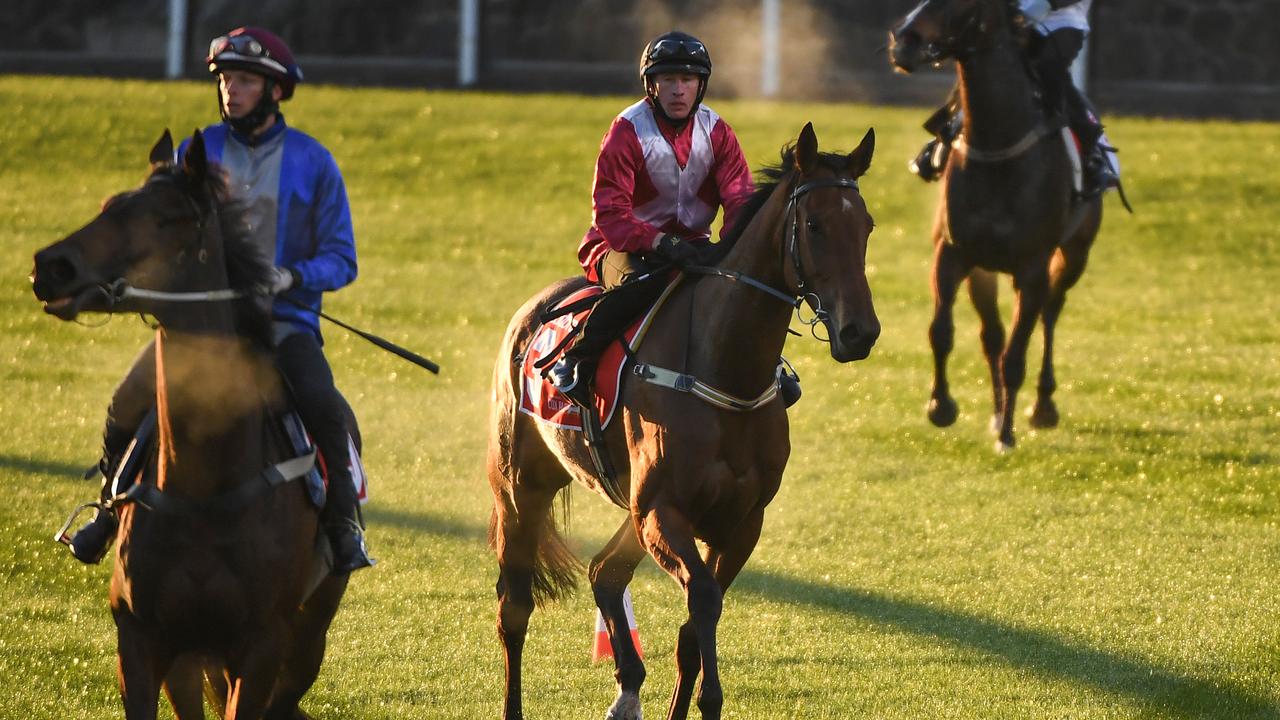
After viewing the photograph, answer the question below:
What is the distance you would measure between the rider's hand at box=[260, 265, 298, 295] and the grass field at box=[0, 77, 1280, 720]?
2.03m

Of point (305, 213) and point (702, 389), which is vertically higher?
point (305, 213)

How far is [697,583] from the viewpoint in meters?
5.92

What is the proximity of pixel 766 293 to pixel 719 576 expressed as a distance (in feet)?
3.47

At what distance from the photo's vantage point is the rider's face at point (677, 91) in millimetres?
6641

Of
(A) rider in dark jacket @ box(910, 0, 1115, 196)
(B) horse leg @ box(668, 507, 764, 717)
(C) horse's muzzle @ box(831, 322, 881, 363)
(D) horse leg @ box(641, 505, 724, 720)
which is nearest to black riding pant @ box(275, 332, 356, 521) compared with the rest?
(D) horse leg @ box(641, 505, 724, 720)

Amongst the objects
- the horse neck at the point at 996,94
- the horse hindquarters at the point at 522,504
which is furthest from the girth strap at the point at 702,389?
the horse neck at the point at 996,94

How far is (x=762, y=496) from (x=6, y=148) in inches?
718

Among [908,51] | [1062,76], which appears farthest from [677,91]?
[1062,76]

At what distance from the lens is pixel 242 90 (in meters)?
5.90

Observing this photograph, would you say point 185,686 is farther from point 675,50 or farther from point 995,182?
point 995,182

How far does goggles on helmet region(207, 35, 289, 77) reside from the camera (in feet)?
19.2

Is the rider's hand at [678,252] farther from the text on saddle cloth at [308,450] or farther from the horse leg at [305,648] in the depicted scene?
the horse leg at [305,648]

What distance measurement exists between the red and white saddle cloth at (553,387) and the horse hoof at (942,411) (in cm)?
508

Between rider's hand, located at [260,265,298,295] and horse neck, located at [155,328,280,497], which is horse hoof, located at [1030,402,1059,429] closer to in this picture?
rider's hand, located at [260,265,298,295]
